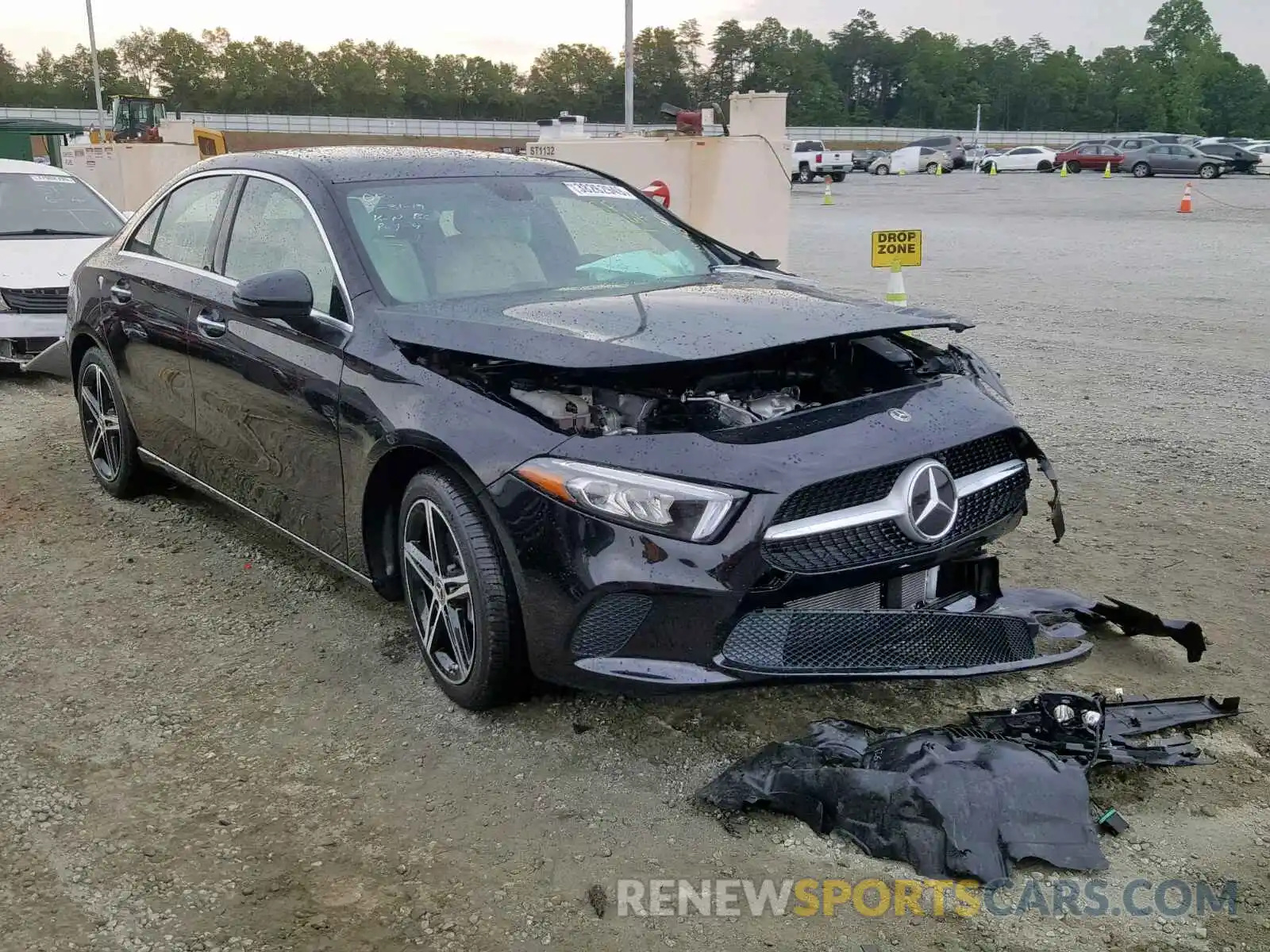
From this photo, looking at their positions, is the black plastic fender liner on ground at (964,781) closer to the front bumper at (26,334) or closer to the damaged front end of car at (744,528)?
the damaged front end of car at (744,528)

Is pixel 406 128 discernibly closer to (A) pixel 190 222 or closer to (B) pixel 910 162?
(B) pixel 910 162

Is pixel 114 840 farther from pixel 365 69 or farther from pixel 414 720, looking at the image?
pixel 365 69

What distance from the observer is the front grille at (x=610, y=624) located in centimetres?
302

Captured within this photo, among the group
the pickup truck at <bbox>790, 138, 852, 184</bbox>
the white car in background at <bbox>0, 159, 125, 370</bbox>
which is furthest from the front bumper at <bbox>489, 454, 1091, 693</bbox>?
the pickup truck at <bbox>790, 138, 852, 184</bbox>

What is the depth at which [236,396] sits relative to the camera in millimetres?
4395

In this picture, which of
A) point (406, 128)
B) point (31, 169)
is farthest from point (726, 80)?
point (31, 169)

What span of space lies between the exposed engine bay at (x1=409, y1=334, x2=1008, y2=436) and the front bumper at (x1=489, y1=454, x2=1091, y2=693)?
34cm

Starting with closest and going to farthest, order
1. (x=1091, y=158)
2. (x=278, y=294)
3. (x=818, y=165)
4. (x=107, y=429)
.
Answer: (x=278, y=294) < (x=107, y=429) < (x=818, y=165) < (x=1091, y=158)

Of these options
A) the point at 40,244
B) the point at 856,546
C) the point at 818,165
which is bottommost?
the point at 856,546

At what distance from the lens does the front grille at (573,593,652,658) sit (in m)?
3.02

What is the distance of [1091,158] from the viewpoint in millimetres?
47500

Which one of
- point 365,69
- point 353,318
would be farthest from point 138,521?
point 365,69

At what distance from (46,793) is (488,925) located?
1.45 meters

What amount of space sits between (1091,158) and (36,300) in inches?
1845
